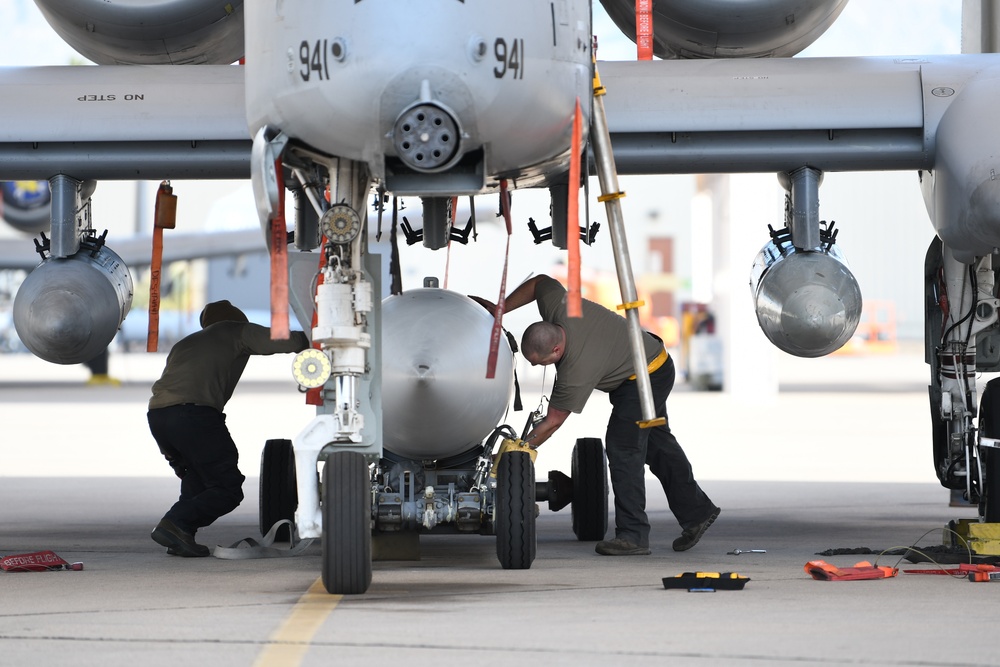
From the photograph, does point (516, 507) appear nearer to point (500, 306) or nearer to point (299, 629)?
point (500, 306)

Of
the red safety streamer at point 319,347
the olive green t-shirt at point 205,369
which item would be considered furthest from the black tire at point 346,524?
the olive green t-shirt at point 205,369

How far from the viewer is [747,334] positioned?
2878 cm

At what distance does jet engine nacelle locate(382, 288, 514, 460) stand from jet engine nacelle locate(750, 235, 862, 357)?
1690 mm

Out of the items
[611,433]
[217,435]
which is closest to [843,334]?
[611,433]

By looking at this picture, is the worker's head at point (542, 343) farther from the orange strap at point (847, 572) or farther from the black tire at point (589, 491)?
the orange strap at point (847, 572)

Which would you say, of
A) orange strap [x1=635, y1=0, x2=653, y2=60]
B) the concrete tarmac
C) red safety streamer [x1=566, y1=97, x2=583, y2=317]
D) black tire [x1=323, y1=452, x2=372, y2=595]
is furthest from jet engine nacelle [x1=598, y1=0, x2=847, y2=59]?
black tire [x1=323, y1=452, x2=372, y2=595]

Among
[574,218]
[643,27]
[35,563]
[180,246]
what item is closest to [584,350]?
[574,218]

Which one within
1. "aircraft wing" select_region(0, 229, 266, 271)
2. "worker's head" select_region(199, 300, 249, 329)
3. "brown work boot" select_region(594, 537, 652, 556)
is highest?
"aircraft wing" select_region(0, 229, 266, 271)

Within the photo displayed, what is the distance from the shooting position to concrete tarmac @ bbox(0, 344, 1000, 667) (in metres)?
5.19

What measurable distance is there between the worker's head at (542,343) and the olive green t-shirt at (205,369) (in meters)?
1.88

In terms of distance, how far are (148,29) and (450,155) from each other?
4456 mm

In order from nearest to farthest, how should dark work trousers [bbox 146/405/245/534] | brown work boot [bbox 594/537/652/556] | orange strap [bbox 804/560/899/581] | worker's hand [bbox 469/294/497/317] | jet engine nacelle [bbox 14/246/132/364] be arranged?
orange strap [bbox 804/560/899/581] → jet engine nacelle [bbox 14/246/132/364] → brown work boot [bbox 594/537/652/556] → dark work trousers [bbox 146/405/245/534] → worker's hand [bbox 469/294/497/317]

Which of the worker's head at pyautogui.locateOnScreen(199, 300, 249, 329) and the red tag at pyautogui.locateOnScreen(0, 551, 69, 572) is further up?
the worker's head at pyautogui.locateOnScreen(199, 300, 249, 329)

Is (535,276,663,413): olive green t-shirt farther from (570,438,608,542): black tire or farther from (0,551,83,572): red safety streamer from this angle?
(0,551,83,572): red safety streamer
